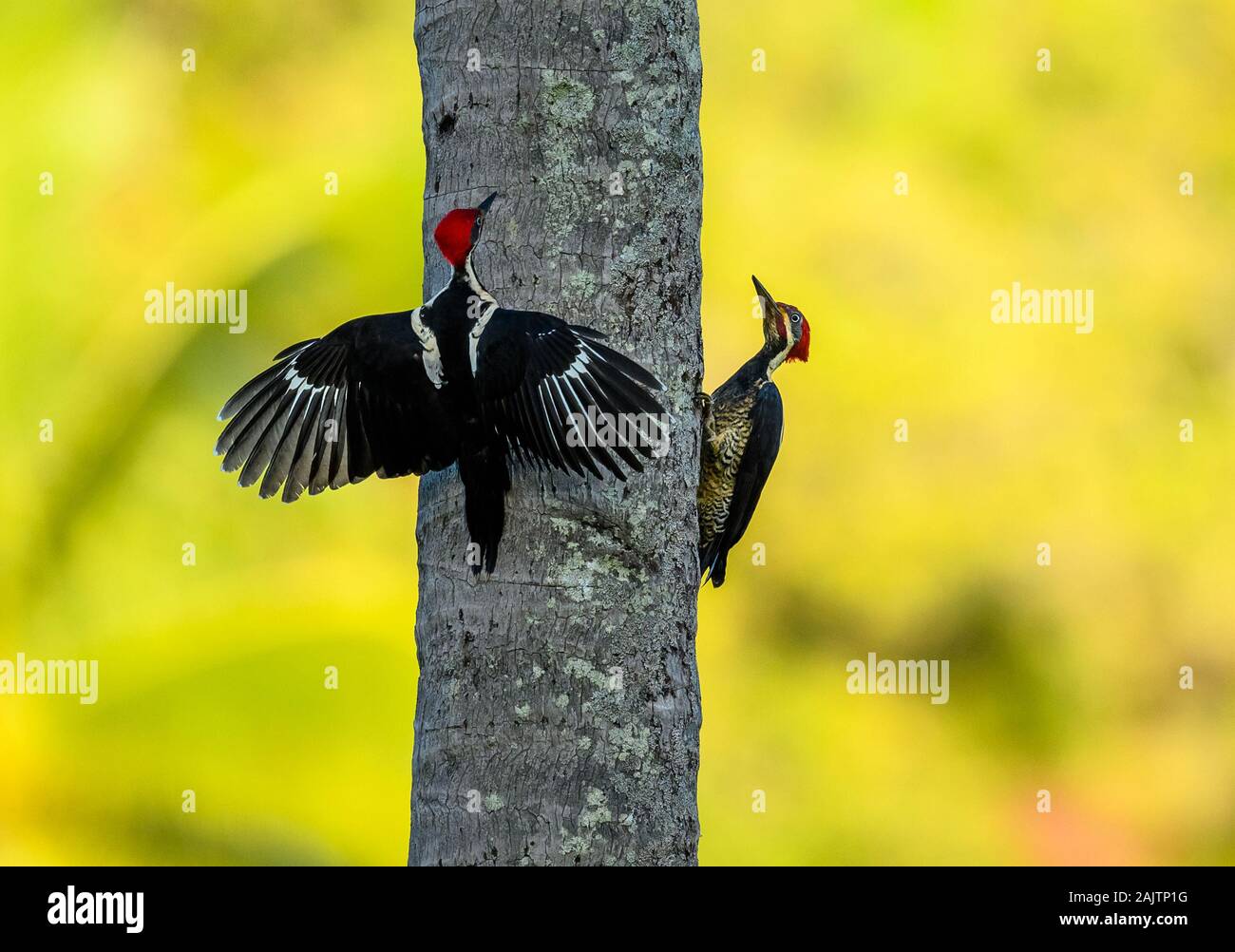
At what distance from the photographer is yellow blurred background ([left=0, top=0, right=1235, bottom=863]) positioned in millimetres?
8227

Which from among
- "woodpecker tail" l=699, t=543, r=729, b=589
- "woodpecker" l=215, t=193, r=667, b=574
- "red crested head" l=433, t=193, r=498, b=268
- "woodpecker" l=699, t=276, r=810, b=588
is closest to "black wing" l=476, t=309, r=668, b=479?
"woodpecker" l=215, t=193, r=667, b=574

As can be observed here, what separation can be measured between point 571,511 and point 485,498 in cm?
15

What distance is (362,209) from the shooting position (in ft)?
29.5

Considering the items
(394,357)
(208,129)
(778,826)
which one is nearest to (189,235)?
(208,129)

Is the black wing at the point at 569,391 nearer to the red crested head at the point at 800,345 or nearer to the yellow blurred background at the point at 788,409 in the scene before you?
the red crested head at the point at 800,345

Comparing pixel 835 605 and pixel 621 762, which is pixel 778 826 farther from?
pixel 621 762

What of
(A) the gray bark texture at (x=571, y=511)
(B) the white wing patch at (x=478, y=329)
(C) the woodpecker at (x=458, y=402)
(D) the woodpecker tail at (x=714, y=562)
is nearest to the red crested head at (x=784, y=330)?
(D) the woodpecker tail at (x=714, y=562)

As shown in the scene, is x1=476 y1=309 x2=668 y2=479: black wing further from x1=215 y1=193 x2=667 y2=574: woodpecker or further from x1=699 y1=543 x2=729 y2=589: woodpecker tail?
x1=699 y1=543 x2=729 y2=589: woodpecker tail

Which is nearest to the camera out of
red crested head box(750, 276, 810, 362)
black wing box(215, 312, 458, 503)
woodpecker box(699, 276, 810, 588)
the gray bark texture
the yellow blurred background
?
the gray bark texture

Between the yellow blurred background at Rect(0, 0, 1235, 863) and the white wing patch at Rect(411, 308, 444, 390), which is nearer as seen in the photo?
the white wing patch at Rect(411, 308, 444, 390)

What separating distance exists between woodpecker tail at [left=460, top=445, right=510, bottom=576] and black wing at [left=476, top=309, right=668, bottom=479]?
0.17 feet

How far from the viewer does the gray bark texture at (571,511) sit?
8.18 feet

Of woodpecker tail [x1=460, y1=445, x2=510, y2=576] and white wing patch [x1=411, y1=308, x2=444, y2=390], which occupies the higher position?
white wing patch [x1=411, y1=308, x2=444, y2=390]

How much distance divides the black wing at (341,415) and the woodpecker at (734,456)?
4.59 ft
